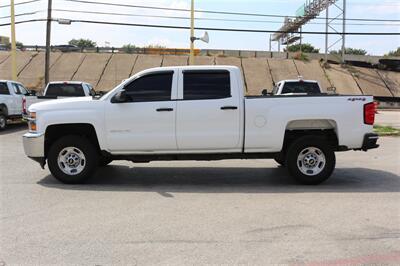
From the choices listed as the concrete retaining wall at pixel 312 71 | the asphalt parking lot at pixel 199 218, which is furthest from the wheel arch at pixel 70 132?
the concrete retaining wall at pixel 312 71

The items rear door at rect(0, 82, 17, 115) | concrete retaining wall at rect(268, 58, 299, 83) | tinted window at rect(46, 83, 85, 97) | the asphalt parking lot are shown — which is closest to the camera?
the asphalt parking lot

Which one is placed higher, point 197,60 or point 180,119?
point 197,60

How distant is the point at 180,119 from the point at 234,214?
7.67 ft

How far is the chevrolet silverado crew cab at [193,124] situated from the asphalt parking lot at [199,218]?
518 millimetres

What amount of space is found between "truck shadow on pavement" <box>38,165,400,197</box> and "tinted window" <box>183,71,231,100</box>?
1.58 meters

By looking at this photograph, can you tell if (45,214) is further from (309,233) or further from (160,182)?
(309,233)

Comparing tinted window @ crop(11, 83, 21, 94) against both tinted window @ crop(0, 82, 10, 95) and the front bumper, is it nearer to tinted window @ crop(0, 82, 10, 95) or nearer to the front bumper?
tinted window @ crop(0, 82, 10, 95)

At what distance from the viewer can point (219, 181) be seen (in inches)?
329

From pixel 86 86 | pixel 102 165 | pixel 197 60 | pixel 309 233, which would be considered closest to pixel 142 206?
pixel 309 233

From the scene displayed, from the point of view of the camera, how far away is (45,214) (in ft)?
20.0

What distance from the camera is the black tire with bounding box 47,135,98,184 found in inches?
314

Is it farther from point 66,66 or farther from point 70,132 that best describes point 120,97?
point 66,66

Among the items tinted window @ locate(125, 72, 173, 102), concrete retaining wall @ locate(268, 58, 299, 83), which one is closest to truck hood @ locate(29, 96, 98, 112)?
tinted window @ locate(125, 72, 173, 102)

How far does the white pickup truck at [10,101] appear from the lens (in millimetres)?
17469
